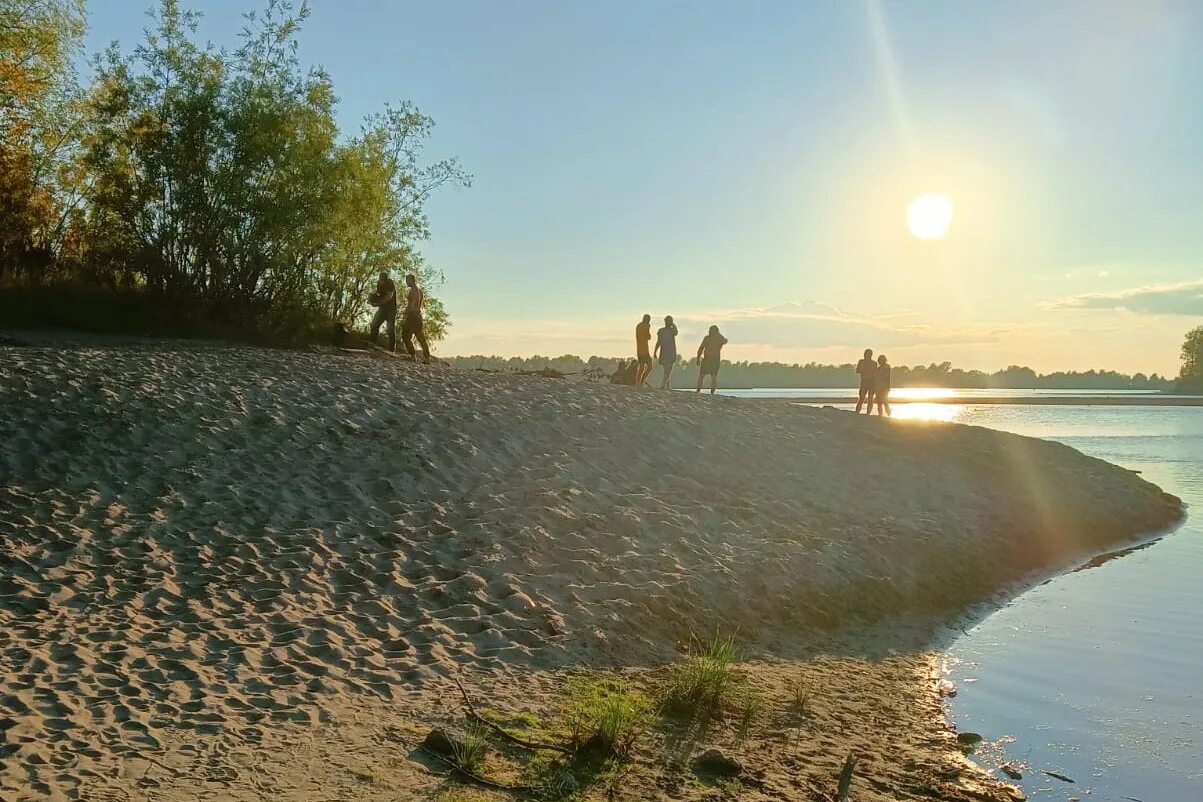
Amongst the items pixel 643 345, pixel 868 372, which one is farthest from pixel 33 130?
pixel 868 372

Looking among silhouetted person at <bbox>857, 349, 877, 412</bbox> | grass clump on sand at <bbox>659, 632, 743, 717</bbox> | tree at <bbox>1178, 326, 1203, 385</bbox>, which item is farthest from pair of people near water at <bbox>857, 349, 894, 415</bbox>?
tree at <bbox>1178, 326, 1203, 385</bbox>

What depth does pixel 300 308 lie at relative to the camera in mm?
25281

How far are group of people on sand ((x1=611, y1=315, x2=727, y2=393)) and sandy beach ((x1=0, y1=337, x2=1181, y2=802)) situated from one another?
553cm

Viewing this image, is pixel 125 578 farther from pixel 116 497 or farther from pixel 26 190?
pixel 26 190

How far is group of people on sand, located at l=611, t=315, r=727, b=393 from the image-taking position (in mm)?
23922

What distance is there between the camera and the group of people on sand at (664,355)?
23922 millimetres

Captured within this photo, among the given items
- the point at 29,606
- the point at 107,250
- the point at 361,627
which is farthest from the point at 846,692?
the point at 107,250

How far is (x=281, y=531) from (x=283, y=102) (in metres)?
17.9

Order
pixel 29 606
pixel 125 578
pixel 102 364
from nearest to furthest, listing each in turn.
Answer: pixel 29 606 < pixel 125 578 < pixel 102 364

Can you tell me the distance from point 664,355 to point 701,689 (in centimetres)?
1747

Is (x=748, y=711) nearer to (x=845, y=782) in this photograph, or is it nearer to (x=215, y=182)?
(x=845, y=782)

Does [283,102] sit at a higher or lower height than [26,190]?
higher

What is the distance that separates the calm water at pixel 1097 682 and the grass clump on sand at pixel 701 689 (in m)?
1.86

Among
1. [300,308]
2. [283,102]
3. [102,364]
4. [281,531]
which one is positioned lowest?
[281,531]
